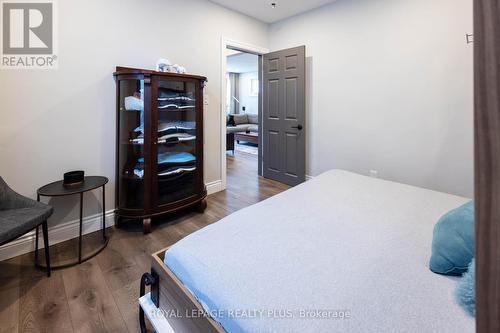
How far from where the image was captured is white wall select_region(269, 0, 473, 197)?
2.51m

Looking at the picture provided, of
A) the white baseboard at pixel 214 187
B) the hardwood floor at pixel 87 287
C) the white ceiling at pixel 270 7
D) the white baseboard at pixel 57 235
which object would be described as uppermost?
the white ceiling at pixel 270 7

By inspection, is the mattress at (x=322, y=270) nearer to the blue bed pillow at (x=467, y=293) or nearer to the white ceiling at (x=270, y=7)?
the blue bed pillow at (x=467, y=293)

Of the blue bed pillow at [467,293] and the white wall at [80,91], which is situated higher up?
the white wall at [80,91]

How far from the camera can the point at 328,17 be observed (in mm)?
3426

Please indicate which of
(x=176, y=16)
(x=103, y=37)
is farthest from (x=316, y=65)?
(x=103, y=37)

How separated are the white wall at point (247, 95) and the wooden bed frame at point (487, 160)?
9632 mm

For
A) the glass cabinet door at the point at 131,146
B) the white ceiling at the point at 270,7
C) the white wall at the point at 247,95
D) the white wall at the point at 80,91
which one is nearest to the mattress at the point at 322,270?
the glass cabinet door at the point at 131,146

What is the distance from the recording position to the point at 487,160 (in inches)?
11.2

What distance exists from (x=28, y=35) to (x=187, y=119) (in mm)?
1467

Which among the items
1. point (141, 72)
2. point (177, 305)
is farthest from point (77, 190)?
point (177, 305)

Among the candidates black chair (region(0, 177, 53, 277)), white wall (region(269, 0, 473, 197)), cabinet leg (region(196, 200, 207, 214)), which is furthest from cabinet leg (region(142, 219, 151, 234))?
white wall (region(269, 0, 473, 197))

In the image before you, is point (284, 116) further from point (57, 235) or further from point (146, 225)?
point (57, 235)

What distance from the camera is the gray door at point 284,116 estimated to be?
377 centimetres

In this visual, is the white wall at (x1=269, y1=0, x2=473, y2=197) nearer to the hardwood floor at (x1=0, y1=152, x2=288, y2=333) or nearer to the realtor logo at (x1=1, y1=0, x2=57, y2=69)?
the hardwood floor at (x1=0, y1=152, x2=288, y2=333)
